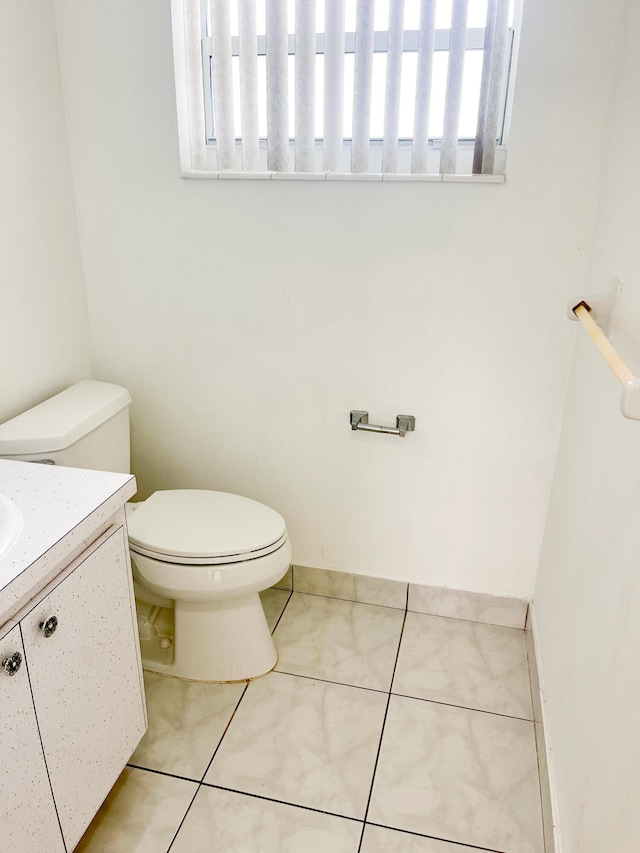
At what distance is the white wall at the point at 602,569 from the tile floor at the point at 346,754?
0.18 m

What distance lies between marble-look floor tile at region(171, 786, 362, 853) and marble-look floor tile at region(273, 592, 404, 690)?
409mm

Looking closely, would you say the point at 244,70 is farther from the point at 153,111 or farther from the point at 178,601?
the point at 178,601

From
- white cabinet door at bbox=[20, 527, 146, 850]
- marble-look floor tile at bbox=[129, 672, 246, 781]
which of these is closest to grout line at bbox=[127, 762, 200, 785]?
marble-look floor tile at bbox=[129, 672, 246, 781]

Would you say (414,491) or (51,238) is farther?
(414,491)

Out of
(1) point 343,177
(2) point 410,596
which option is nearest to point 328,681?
(2) point 410,596

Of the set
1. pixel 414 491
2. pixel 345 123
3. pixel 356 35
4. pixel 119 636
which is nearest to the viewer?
pixel 119 636

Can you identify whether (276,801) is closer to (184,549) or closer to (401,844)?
(401,844)

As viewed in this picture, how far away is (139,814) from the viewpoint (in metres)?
1.43

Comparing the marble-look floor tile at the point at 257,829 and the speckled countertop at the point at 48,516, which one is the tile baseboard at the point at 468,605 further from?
the speckled countertop at the point at 48,516

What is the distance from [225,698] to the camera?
1746 millimetres

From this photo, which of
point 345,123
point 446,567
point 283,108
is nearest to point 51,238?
point 283,108

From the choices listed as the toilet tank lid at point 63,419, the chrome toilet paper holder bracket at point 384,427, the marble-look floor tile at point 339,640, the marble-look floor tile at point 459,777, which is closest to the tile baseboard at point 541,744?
the marble-look floor tile at point 459,777

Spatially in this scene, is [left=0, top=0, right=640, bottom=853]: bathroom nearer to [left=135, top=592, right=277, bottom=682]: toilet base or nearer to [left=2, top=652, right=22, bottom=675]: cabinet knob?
[left=135, top=592, right=277, bottom=682]: toilet base

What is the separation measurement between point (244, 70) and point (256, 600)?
4.64 feet
